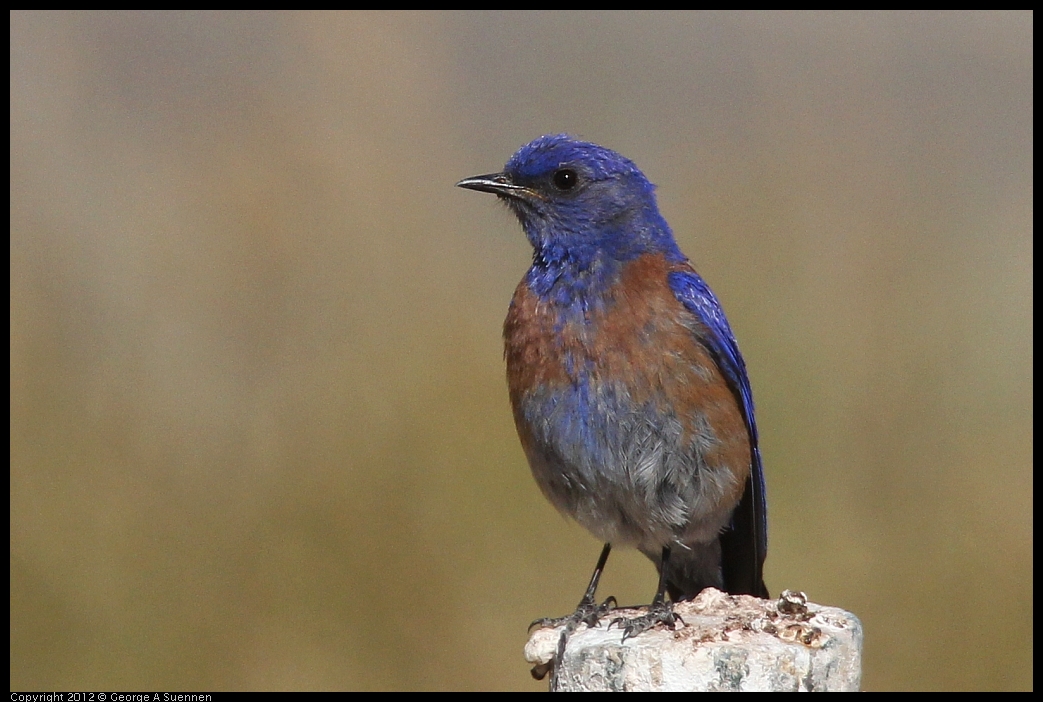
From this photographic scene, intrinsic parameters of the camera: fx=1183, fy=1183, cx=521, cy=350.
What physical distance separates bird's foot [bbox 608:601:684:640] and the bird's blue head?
60.7 inches

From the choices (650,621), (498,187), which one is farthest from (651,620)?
(498,187)

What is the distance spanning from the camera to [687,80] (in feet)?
24.6

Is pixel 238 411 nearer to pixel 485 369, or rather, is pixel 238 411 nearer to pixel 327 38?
pixel 485 369

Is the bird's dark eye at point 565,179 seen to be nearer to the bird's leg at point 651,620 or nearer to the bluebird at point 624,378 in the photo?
the bluebird at point 624,378

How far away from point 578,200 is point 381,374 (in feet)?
4.51

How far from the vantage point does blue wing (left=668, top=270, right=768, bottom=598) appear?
419cm

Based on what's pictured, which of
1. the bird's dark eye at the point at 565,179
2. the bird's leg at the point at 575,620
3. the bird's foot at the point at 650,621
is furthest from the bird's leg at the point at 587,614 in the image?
the bird's dark eye at the point at 565,179

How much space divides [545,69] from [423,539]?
3577mm

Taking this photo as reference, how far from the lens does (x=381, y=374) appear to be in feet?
17.4

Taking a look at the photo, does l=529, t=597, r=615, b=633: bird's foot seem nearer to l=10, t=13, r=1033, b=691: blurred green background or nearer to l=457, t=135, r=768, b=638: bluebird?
l=457, t=135, r=768, b=638: bluebird

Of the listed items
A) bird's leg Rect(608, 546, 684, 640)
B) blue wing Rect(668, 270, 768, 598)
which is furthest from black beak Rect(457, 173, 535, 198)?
bird's leg Rect(608, 546, 684, 640)

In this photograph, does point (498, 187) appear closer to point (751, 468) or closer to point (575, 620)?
point (751, 468)

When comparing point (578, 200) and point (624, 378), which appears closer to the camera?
point (624, 378)

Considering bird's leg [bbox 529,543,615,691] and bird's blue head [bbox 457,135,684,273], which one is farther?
bird's blue head [bbox 457,135,684,273]
